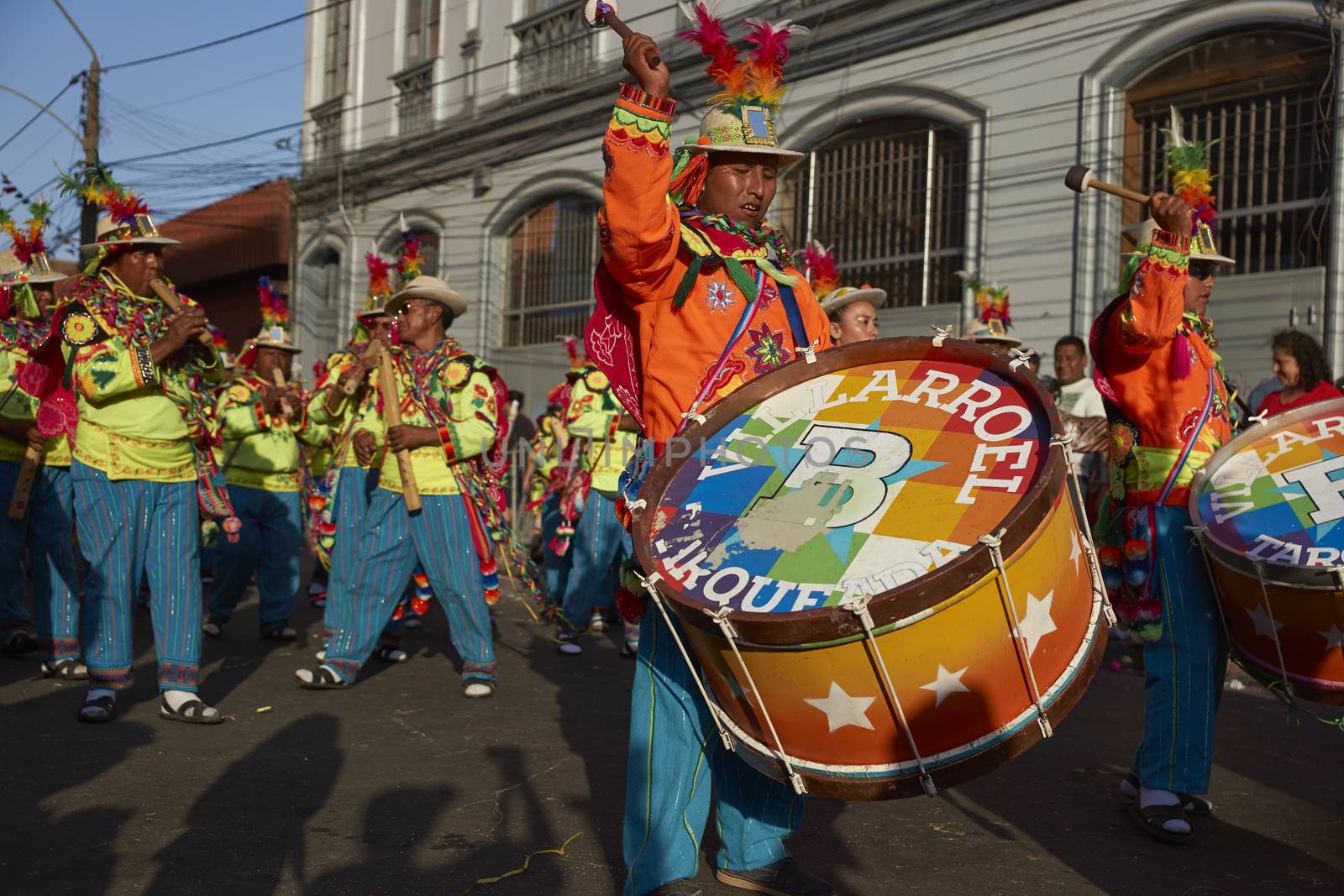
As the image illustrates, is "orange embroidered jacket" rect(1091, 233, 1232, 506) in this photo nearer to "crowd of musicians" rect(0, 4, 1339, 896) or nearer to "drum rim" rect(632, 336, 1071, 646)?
"crowd of musicians" rect(0, 4, 1339, 896)

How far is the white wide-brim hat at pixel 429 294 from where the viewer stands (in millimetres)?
6621

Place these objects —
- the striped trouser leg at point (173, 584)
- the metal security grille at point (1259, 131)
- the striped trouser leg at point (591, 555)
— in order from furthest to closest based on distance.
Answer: the metal security grille at point (1259, 131) < the striped trouser leg at point (591, 555) < the striped trouser leg at point (173, 584)

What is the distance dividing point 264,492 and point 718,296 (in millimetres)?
5867

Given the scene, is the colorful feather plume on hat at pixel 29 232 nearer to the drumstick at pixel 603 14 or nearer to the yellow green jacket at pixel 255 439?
the yellow green jacket at pixel 255 439

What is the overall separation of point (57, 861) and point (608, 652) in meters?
4.43

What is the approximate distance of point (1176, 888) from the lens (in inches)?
147

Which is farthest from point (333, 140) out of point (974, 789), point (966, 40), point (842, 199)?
point (974, 789)

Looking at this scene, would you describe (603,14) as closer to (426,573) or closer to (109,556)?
(109,556)

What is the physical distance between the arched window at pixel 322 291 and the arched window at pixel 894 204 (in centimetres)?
1166

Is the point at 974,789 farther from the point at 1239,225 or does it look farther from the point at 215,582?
the point at 1239,225

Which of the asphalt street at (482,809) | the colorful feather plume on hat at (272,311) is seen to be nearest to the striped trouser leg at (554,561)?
the colorful feather plume on hat at (272,311)

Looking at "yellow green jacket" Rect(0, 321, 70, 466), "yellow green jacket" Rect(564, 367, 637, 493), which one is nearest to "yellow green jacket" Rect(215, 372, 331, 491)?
"yellow green jacket" Rect(0, 321, 70, 466)

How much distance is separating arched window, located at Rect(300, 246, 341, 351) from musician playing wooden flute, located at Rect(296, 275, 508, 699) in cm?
1794

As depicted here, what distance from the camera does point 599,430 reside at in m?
8.47
